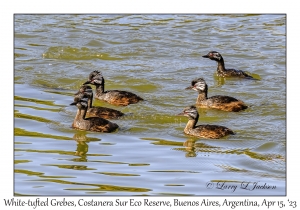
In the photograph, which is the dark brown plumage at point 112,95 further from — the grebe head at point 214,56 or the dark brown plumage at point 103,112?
the grebe head at point 214,56

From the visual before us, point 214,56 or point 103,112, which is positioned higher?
point 214,56

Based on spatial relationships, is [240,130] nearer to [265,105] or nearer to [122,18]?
[265,105]

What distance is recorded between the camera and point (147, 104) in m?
17.1

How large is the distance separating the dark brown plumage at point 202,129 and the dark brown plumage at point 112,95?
2326 millimetres

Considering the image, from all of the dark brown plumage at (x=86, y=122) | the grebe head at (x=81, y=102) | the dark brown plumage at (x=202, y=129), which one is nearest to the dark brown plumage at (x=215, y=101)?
the dark brown plumage at (x=202, y=129)

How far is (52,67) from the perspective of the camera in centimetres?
2066

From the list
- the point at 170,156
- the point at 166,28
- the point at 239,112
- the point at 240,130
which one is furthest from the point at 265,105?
the point at 166,28

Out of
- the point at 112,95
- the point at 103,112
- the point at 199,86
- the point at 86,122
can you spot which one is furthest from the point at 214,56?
the point at 86,122

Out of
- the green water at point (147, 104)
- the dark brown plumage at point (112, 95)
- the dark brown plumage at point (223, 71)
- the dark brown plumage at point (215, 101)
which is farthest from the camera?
the dark brown plumage at point (223, 71)

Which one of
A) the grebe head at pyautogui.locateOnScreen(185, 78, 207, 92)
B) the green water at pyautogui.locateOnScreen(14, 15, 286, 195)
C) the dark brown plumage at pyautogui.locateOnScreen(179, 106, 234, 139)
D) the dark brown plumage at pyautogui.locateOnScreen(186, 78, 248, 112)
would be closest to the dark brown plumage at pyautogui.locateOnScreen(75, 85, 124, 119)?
the green water at pyautogui.locateOnScreen(14, 15, 286, 195)

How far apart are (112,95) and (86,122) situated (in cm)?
256

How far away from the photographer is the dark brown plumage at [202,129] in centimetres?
1445

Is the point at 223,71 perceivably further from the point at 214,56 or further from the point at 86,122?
the point at 86,122

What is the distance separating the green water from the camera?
12023 mm
